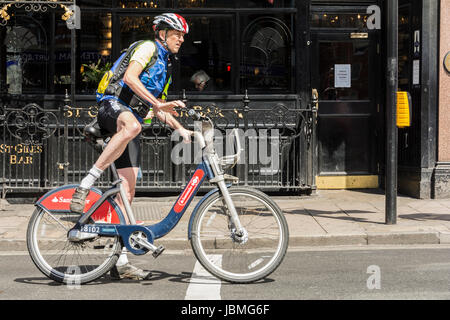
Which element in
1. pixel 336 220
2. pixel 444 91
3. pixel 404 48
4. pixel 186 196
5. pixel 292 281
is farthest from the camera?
pixel 404 48

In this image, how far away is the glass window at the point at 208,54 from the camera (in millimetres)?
10734

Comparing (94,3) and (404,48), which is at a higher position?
(94,3)

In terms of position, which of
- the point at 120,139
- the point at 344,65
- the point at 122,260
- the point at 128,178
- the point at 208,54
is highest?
the point at 208,54

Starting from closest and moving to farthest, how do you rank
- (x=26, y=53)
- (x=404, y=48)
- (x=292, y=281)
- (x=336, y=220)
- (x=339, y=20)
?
(x=292, y=281) < (x=336, y=220) < (x=26, y=53) < (x=404, y=48) < (x=339, y=20)

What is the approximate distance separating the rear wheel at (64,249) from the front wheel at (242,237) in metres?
0.69

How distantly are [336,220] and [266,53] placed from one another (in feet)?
10.7

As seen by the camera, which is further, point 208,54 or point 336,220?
point 208,54

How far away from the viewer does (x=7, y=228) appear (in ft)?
27.3

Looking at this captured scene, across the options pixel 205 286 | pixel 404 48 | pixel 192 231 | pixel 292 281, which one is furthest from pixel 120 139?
pixel 404 48

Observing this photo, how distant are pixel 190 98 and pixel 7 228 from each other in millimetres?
3559

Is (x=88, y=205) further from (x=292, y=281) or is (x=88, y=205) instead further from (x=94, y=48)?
(x=94, y=48)

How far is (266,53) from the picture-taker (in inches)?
428
